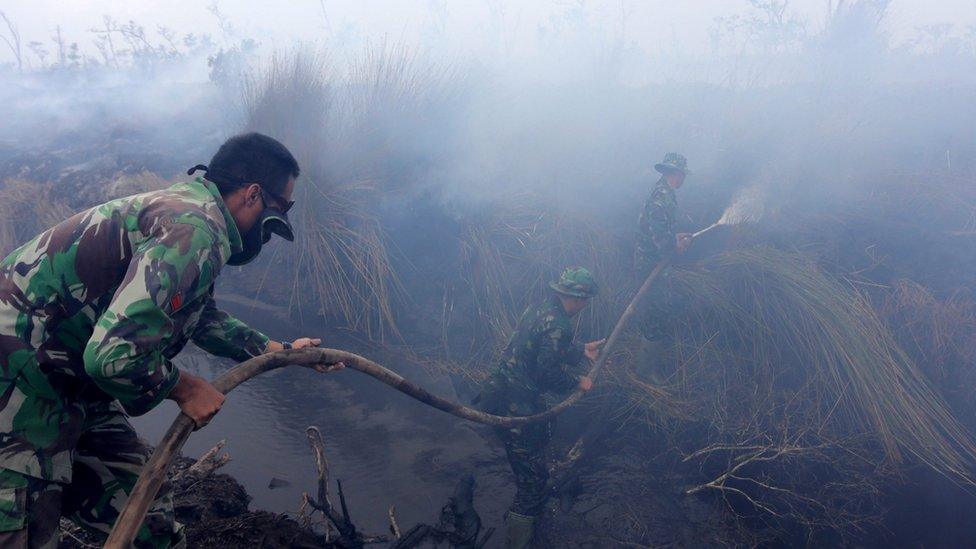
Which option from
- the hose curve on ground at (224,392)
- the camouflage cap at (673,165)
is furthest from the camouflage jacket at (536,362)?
the camouflage cap at (673,165)

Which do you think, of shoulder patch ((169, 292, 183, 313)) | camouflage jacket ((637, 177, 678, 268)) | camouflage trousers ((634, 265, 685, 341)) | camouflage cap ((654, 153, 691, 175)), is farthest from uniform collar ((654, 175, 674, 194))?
shoulder patch ((169, 292, 183, 313))

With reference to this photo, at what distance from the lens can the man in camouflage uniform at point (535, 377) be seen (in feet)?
13.3

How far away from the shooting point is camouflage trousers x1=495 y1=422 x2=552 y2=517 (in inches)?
157

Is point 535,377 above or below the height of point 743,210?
below

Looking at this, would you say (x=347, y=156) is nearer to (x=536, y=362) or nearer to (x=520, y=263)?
(x=520, y=263)

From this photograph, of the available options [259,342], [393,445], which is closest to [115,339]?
[259,342]

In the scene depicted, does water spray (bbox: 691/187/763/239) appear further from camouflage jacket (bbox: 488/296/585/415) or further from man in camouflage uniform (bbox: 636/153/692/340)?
camouflage jacket (bbox: 488/296/585/415)

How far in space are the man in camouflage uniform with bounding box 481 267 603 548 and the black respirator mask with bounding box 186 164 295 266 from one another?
2489 mm

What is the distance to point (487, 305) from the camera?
588 cm

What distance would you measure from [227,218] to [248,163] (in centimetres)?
24

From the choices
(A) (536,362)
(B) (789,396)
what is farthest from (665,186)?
(A) (536,362)

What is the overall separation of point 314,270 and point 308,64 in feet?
9.67

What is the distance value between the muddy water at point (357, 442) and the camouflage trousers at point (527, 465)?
28 centimetres

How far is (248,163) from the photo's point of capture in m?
2.03
